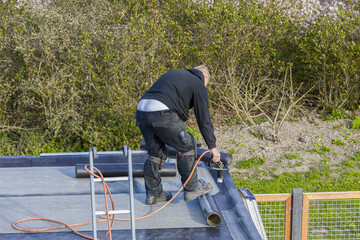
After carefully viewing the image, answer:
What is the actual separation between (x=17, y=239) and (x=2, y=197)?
1.09 metres

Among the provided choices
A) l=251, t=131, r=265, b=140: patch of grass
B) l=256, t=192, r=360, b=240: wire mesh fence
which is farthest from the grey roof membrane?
l=251, t=131, r=265, b=140: patch of grass

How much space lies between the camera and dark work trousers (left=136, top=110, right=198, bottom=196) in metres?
4.95

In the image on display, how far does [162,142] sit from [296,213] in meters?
1.65

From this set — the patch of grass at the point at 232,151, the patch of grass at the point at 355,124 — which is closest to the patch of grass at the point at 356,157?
the patch of grass at the point at 355,124

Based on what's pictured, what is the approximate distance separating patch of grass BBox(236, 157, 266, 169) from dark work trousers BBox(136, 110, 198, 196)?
12.0ft

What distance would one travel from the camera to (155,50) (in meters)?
9.44

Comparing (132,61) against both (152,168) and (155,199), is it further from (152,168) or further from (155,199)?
(155,199)

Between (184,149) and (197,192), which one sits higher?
(184,149)

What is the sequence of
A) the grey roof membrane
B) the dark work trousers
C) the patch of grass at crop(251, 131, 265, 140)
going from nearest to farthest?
the grey roof membrane → the dark work trousers → the patch of grass at crop(251, 131, 265, 140)

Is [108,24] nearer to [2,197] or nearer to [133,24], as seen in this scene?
[133,24]

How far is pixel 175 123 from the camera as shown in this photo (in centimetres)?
496

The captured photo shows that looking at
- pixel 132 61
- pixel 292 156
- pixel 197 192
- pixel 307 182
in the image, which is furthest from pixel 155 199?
pixel 292 156

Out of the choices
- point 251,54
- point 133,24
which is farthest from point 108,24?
point 251,54

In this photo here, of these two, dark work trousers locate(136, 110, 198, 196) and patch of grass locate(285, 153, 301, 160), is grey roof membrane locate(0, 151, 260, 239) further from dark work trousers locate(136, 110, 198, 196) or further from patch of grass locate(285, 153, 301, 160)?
patch of grass locate(285, 153, 301, 160)
